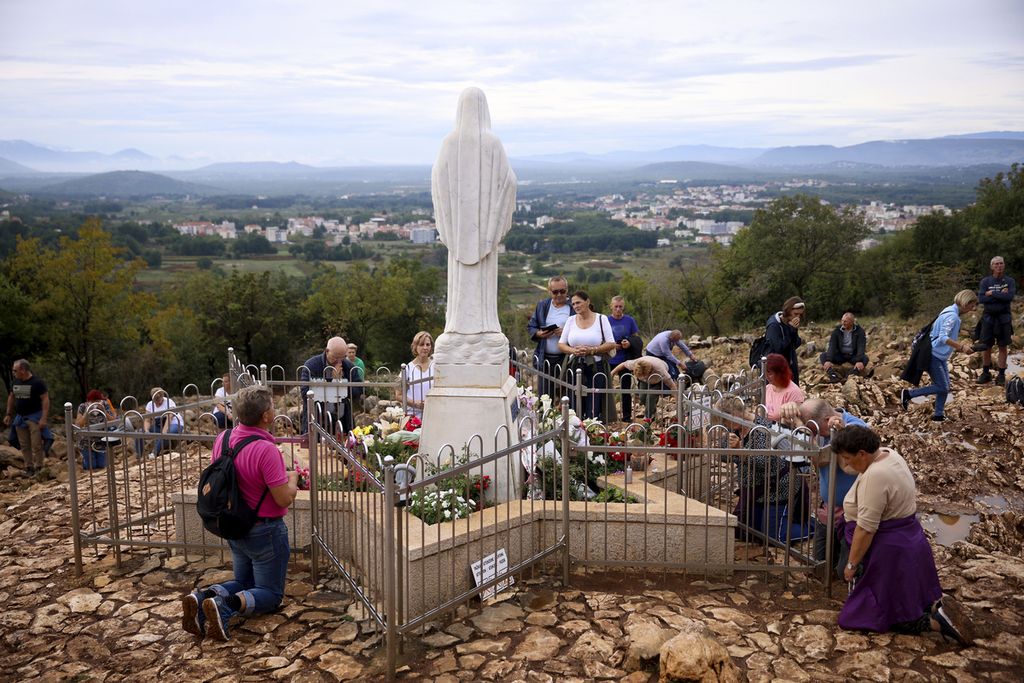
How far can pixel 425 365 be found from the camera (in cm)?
862

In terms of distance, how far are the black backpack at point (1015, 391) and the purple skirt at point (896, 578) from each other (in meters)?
7.18

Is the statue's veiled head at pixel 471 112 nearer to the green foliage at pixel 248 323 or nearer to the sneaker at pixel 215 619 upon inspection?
the sneaker at pixel 215 619

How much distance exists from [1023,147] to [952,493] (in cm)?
17972

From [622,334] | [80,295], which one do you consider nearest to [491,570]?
[622,334]

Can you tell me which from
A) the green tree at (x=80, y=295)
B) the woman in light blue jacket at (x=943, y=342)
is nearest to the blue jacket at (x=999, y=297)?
the woman in light blue jacket at (x=943, y=342)

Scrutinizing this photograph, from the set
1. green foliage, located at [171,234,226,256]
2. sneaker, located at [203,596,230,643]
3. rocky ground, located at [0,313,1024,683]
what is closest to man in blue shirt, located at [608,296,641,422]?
rocky ground, located at [0,313,1024,683]

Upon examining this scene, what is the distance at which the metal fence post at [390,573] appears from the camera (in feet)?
14.4

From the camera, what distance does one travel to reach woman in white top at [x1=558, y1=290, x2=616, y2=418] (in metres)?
8.88

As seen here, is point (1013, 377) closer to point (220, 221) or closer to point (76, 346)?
point (76, 346)

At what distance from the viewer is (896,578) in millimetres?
4781

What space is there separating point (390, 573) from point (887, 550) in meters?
2.91

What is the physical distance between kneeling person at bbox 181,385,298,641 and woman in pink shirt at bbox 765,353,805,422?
12.5 feet

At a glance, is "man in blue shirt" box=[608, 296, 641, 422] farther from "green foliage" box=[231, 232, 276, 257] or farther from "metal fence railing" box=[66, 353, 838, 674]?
"green foliage" box=[231, 232, 276, 257]

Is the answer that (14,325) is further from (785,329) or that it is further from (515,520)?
(515,520)
